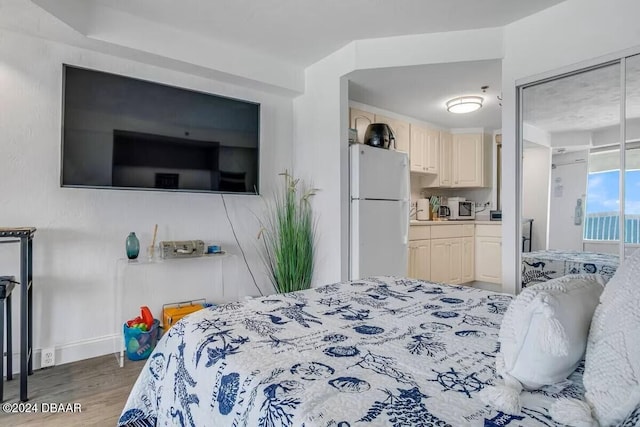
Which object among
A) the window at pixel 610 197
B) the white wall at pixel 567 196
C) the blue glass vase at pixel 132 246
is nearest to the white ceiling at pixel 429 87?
the white wall at pixel 567 196

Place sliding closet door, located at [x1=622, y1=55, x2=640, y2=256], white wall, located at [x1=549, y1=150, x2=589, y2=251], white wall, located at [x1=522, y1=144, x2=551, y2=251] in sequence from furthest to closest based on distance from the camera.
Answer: white wall, located at [x1=522, y1=144, x2=551, y2=251], white wall, located at [x1=549, y1=150, x2=589, y2=251], sliding closet door, located at [x1=622, y1=55, x2=640, y2=256]

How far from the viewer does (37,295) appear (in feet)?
7.44

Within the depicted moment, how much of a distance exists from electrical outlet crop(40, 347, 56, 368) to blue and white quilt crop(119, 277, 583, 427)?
1.54m

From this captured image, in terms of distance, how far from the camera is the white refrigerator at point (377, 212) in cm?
303

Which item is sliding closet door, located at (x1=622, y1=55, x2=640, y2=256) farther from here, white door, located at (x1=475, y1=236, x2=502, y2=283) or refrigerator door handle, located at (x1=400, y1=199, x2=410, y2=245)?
white door, located at (x1=475, y1=236, x2=502, y2=283)

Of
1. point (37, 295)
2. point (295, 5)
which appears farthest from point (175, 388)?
point (295, 5)

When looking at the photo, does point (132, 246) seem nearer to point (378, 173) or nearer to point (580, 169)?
point (378, 173)

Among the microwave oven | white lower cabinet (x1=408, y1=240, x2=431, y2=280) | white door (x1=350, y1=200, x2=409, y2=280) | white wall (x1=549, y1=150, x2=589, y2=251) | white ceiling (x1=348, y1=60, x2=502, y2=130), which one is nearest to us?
white wall (x1=549, y1=150, x2=589, y2=251)

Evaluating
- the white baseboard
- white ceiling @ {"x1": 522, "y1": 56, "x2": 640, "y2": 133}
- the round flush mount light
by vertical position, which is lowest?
the white baseboard

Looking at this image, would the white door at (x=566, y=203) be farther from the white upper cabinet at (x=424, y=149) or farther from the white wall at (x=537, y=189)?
the white upper cabinet at (x=424, y=149)

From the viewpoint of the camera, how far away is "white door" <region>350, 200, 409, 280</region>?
9.93 ft

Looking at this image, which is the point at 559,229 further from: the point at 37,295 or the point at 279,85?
the point at 37,295

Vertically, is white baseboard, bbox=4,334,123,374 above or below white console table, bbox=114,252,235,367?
below

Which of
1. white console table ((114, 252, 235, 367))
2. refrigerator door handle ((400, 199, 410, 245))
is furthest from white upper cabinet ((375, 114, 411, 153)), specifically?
white console table ((114, 252, 235, 367))
